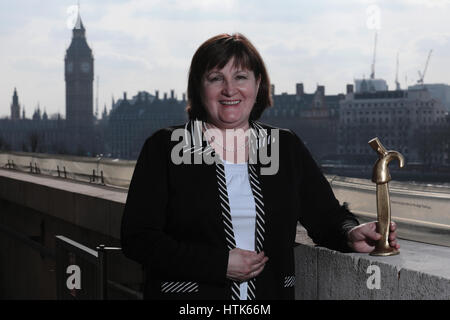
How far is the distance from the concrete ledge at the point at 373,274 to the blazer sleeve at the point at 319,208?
11 cm

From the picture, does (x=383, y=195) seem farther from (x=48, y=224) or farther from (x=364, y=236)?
(x=48, y=224)

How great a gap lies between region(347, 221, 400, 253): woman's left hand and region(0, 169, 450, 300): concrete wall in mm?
52

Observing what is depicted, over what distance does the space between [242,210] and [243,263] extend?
0.12 m

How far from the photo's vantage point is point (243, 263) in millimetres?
1692

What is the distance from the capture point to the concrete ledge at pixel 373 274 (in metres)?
1.88

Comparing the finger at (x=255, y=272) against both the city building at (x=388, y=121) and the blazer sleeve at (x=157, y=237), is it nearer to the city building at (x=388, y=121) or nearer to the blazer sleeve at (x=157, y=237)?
the blazer sleeve at (x=157, y=237)

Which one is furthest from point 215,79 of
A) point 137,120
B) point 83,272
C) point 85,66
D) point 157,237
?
point 85,66

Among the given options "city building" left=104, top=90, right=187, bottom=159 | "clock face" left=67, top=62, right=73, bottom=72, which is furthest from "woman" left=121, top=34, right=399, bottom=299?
"clock face" left=67, top=62, right=73, bottom=72

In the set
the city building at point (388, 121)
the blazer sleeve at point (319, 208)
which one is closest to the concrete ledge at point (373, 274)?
the blazer sleeve at point (319, 208)

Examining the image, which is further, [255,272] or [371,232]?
[371,232]

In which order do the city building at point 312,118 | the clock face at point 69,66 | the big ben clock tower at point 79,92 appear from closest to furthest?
the city building at point 312,118 → the big ben clock tower at point 79,92 → the clock face at point 69,66
